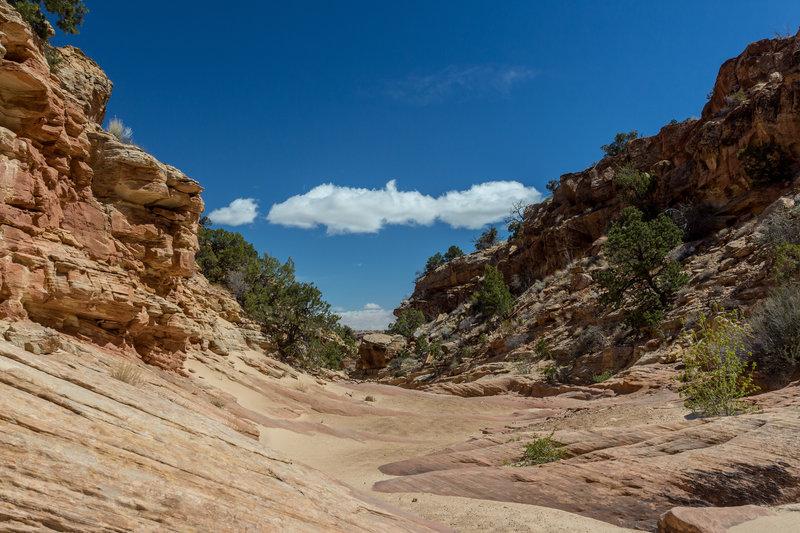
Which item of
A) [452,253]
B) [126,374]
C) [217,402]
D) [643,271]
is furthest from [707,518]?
[452,253]

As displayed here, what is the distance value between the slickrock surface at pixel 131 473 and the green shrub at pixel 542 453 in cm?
288

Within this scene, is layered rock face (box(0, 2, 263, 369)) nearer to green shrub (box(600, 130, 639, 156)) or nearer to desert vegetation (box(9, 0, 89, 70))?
desert vegetation (box(9, 0, 89, 70))

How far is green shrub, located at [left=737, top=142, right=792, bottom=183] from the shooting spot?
88.9ft

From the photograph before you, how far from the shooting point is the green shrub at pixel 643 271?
23406mm

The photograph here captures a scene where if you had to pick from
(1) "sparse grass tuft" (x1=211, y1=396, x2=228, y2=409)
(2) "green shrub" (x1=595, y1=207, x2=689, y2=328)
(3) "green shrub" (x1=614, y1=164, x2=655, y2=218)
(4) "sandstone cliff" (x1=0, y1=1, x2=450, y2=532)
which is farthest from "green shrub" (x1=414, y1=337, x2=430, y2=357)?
(1) "sparse grass tuft" (x1=211, y1=396, x2=228, y2=409)

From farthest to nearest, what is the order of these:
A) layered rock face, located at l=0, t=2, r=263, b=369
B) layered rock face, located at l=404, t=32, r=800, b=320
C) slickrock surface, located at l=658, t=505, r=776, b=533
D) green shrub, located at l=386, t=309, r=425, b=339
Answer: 1. green shrub, located at l=386, t=309, r=425, b=339
2. layered rock face, located at l=404, t=32, r=800, b=320
3. layered rock face, located at l=0, t=2, r=263, b=369
4. slickrock surface, located at l=658, t=505, r=776, b=533

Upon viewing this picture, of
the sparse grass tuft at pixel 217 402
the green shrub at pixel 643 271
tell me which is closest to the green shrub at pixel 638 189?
the green shrub at pixel 643 271

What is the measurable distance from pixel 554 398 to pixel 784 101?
80.5 feet

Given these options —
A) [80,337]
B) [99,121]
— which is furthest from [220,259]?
[80,337]

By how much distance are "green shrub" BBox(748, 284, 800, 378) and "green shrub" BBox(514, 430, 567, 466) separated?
6.45 m

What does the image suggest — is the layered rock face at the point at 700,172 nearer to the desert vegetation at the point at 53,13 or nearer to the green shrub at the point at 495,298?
the green shrub at the point at 495,298

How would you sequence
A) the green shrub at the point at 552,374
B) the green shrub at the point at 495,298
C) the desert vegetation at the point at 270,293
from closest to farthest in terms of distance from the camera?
1. the green shrub at the point at 552,374
2. the desert vegetation at the point at 270,293
3. the green shrub at the point at 495,298

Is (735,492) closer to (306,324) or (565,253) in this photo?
(306,324)

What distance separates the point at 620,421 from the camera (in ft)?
28.9
